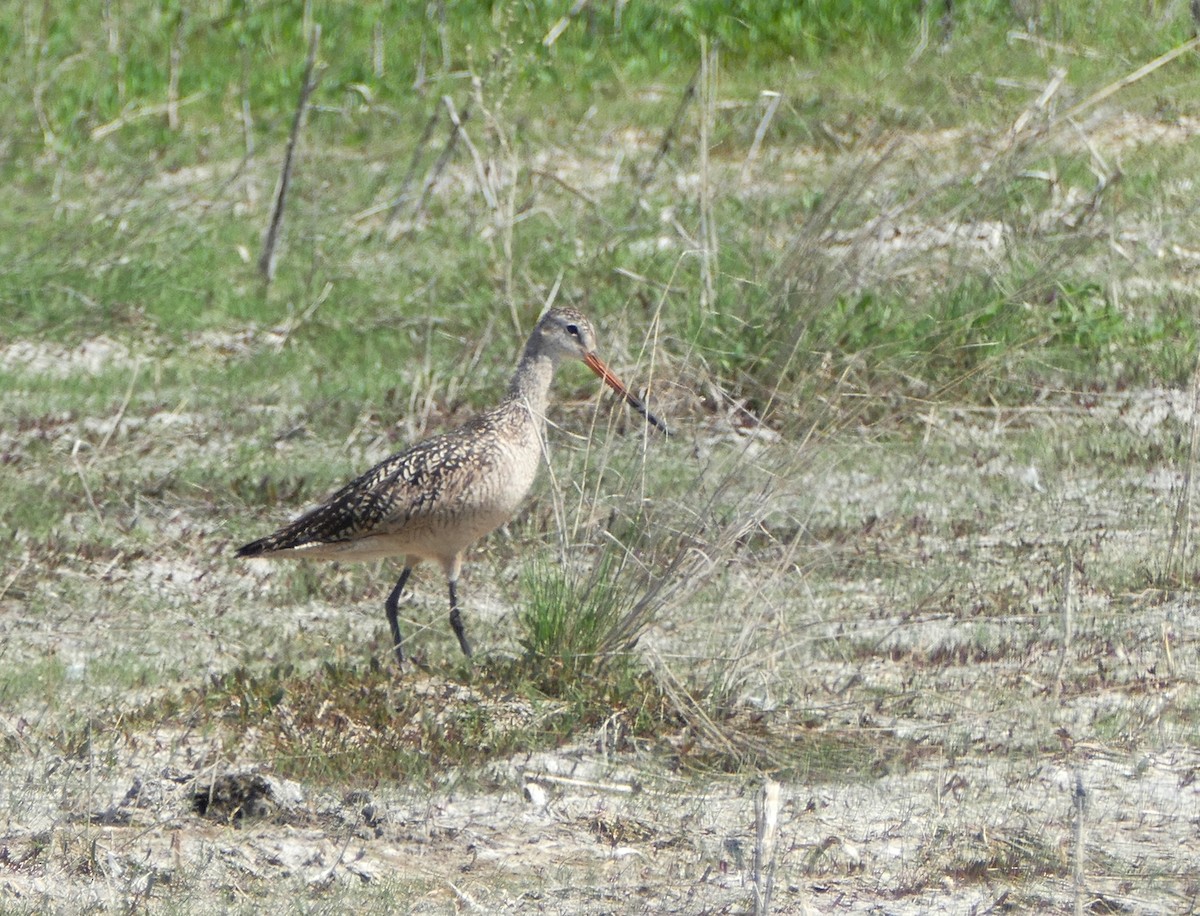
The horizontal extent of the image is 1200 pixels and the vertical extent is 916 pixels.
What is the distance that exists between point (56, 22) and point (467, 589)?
10176mm

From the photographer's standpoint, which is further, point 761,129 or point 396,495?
point 761,129

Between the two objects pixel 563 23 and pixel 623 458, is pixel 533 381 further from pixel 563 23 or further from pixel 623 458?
pixel 563 23

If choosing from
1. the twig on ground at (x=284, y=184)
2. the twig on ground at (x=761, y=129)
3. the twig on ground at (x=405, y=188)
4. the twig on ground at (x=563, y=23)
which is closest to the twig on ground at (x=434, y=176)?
the twig on ground at (x=405, y=188)

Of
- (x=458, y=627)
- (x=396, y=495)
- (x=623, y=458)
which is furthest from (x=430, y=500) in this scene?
(x=623, y=458)

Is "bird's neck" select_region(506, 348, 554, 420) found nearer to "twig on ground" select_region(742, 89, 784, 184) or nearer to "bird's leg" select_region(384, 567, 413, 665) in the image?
"bird's leg" select_region(384, 567, 413, 665)

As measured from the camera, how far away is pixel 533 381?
6.99m

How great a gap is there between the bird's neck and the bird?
0.37 ft

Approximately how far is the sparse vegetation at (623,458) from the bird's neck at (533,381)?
0.25m

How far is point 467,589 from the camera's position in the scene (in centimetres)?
746

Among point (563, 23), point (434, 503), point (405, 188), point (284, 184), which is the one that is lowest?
point (405, 188)

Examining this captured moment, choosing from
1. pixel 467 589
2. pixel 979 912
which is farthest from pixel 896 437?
pixel 979 912

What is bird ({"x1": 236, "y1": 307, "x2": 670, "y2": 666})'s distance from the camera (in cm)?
643

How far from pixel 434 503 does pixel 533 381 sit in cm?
80

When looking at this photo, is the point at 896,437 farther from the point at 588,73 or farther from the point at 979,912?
the point at 588,73
